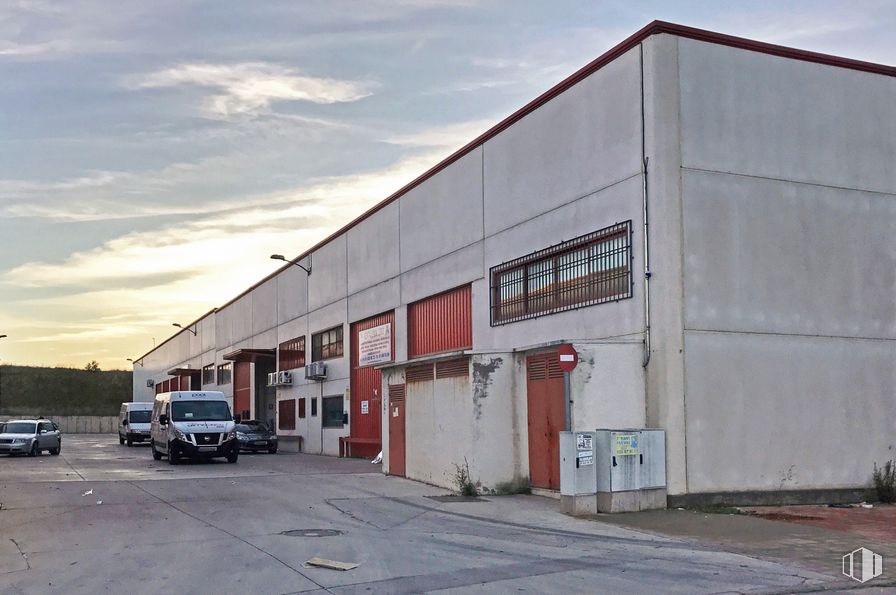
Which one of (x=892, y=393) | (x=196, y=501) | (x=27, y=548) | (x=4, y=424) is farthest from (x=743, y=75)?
(x=4, y=424)

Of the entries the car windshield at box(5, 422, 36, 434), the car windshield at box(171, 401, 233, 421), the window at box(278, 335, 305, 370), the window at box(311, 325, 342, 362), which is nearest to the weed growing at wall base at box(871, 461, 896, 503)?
the car windshield at box(171, 401, 233, 421)

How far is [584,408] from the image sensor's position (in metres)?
17.1

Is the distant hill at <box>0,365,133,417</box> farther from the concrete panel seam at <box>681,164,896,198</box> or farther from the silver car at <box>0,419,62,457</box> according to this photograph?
the concrete panel seam at <box>681,164,896,198</box>

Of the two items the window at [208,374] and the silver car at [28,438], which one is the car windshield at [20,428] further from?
the window at [208,374]

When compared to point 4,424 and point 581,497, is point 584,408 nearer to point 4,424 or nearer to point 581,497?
point 581,497

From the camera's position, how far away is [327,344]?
40656mm

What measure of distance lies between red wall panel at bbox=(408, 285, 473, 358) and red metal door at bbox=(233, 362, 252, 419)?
83.4 feet

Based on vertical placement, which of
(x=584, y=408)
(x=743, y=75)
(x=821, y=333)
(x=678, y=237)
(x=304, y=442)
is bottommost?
(x=304, y=442)

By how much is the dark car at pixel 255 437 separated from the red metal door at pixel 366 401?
600cm

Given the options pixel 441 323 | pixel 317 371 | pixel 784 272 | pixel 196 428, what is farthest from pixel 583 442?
pixel 317 371

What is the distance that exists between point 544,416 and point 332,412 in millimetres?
21629

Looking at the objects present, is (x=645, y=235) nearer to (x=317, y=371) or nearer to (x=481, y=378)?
(x=481, y=378)

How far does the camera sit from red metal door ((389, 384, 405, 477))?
2372 centimetres

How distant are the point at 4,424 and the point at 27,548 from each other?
29.8 metres
